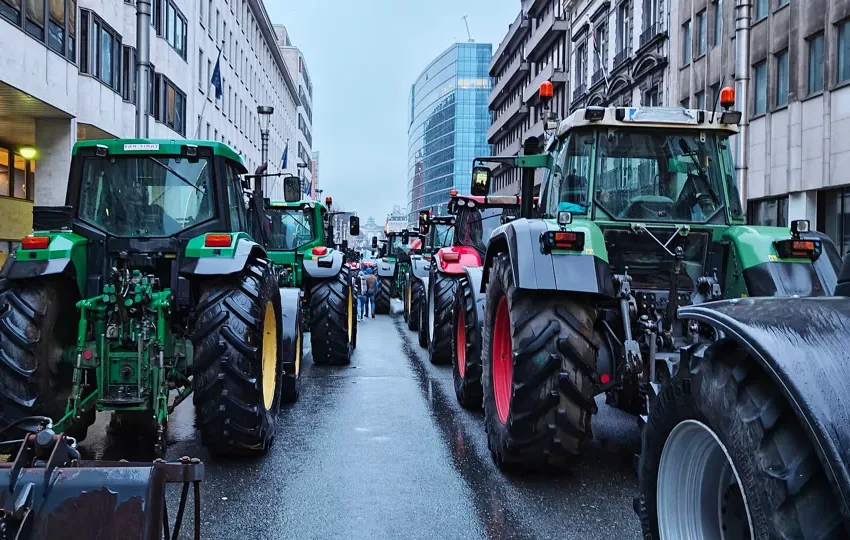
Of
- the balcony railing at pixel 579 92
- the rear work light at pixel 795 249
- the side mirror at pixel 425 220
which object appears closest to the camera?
the rear work light at pixel 795 249

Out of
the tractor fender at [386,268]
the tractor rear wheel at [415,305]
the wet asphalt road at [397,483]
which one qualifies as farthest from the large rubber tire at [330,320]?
the tractor fender at [386,268]

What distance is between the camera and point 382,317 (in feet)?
74.7

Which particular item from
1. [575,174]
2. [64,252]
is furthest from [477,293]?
[64,252]

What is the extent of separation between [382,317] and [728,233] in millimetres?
17433

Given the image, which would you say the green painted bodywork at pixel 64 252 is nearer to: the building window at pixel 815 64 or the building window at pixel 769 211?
the building window at pixel 769 211

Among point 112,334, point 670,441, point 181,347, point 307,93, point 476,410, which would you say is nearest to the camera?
point 670,441

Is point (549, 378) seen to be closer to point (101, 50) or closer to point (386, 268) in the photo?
point (101, 50)

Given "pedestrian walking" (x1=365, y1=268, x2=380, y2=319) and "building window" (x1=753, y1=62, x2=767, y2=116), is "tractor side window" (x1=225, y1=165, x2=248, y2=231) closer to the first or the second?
"pedestrian walking" (x1=365, y1=268, x2=380, y2=319)

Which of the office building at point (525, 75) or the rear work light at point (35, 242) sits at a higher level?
the office building at point (525, 75)

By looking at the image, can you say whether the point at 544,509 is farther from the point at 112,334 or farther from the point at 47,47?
the point at 47,47

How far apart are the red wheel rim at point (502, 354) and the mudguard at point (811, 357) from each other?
347 centimetres

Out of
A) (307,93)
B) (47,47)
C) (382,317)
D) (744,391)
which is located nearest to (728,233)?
(744,391)

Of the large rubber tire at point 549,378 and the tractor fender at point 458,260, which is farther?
the tractor fender at point 458,260

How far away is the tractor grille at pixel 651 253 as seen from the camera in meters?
5.85
